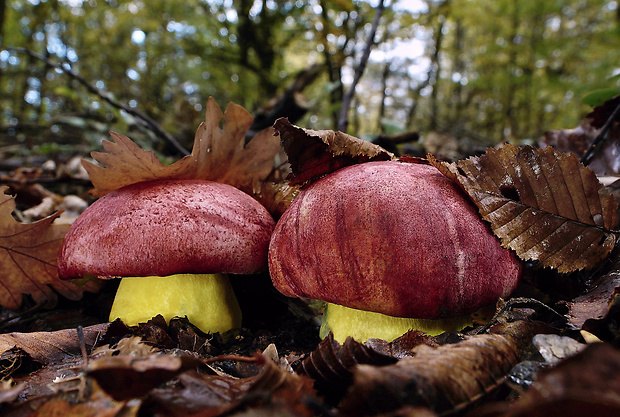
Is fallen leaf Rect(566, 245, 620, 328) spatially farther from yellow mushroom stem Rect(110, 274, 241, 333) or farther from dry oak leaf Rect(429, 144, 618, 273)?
yellow mushroom stem Rect(110, 274, 241, 333)

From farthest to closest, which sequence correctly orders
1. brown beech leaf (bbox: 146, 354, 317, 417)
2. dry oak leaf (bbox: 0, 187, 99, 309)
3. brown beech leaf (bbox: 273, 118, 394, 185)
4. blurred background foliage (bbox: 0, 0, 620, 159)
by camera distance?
blurred background foliage (bbox: 0, 0, 620, 159), dry oak leaf (bbox: 0, 187, 99, 309), brown beech leaf (bbox: 273, 118, 394, 185), brown beech leaf (bbox: 146, 354, 317, 417)

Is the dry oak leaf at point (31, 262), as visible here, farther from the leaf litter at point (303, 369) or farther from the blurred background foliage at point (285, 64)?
the blurred background foliage at point (285, 64)

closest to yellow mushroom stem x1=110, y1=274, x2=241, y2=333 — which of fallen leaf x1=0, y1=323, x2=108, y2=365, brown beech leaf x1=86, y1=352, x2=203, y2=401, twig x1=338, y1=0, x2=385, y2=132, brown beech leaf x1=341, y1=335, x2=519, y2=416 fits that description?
fallen leaf x1=0, y1=323, x2=108, y2=365

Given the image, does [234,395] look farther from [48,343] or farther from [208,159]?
[208,159]

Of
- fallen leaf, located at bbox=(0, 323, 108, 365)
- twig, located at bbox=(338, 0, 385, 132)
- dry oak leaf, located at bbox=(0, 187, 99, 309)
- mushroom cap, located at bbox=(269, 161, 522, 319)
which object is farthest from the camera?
twig, located at bbox=(338, 0, 385, 132)

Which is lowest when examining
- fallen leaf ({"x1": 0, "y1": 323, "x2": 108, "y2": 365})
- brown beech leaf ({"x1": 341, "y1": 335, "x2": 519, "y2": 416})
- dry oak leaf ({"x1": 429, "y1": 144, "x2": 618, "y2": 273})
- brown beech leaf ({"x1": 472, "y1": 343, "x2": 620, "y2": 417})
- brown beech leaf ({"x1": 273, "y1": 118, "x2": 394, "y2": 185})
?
fallen leaf ({"x1": 0, "y1": 323, "x2": 108, "y2": 365})

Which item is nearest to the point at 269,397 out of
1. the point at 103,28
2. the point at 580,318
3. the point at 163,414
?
the point at 163,414

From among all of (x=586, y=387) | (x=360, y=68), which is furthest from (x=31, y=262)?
(x=360, y=68)
